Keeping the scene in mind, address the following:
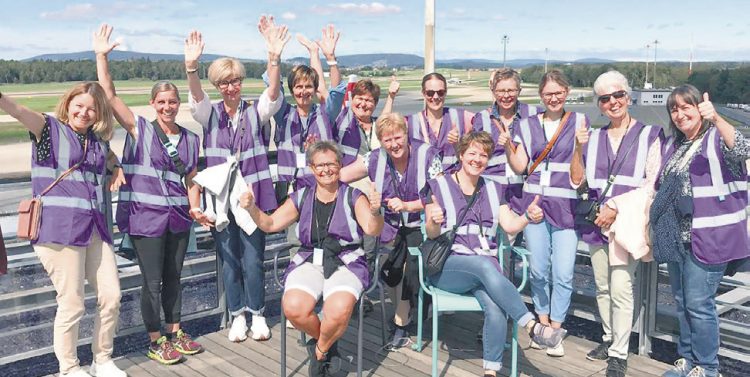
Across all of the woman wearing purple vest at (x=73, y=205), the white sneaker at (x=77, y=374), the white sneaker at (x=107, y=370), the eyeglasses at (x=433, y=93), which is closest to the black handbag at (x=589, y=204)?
the eyeglasses at (x=433, y=93)

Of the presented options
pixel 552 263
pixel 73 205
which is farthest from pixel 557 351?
pixel 73 205

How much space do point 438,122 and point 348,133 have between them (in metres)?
0.63

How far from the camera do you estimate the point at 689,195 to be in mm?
3412

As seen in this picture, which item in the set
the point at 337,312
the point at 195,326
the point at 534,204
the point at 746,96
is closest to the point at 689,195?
the point at 534,204

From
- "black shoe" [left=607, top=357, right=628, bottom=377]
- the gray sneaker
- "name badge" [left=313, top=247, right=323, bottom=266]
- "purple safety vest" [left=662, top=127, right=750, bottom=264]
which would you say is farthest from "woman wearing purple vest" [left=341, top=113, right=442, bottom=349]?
the gray sneaker

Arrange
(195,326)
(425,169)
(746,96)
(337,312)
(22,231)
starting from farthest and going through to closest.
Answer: (746,96) < (195,326) < (425,169) < (337,312) < (22,231)

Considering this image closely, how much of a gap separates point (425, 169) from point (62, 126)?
2.13m

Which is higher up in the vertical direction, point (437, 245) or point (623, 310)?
point (437, 245)

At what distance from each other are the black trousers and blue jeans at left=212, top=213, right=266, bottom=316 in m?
0.34

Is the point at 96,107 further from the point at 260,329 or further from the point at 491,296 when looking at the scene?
the point at 491,296

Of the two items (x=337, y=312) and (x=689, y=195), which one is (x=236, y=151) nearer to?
(x=337, y=312)

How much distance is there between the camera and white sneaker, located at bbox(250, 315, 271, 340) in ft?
14.5

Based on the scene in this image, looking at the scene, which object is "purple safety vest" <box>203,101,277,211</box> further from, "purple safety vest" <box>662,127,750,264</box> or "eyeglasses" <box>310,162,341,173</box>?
"purple safety vest" <box>662,127,750,264</box>

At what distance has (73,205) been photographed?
3.34 m
